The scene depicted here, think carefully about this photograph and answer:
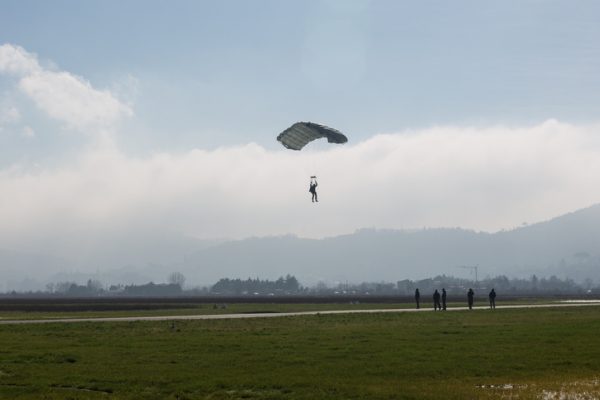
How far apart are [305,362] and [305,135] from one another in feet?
72.9

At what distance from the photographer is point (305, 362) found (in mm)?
24141

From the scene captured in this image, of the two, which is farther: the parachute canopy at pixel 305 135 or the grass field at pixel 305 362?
the parachute canopy at pixel 305 135

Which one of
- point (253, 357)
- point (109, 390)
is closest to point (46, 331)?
point (253, 357)

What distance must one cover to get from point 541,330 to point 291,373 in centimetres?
1780

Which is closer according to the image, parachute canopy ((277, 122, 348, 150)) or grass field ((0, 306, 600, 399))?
grass field ((0, 306, 600, 399))

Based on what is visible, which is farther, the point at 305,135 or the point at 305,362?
the point at 305,135

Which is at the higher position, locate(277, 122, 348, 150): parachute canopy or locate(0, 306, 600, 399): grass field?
locate(277, 122, 348, 150): parachute canopy

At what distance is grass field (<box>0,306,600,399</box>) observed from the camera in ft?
63.0

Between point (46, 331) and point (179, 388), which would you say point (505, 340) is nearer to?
point (179, 388)

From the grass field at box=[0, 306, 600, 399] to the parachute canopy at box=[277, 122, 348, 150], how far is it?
1198 cm

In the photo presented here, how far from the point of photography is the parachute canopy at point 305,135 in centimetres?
4228

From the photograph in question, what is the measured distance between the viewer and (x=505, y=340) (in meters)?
30.2

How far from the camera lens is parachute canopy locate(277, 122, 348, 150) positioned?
139 ft

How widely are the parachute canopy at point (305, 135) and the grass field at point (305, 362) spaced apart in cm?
1198
